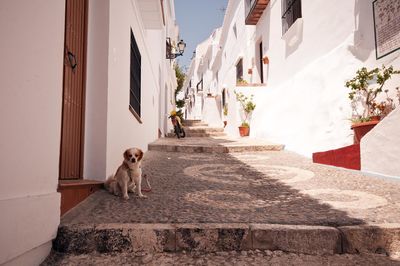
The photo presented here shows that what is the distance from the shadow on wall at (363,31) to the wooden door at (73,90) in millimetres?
4310

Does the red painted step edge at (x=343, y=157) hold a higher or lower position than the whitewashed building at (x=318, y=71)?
lower

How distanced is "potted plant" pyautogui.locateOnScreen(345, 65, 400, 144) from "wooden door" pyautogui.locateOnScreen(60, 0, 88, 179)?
406cm

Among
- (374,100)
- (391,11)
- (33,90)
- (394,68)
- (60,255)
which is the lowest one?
(60,255)

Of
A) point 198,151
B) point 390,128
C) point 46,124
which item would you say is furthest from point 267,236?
point 198,151

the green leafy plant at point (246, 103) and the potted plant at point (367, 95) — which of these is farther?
the green leafy plant at point (246, 103)

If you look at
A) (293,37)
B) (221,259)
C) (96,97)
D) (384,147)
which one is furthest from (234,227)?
(293,37)

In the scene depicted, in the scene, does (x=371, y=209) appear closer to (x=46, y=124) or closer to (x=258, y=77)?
(x=46, y=124)

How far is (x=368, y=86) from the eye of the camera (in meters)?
4.33

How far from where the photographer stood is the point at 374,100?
4215mm

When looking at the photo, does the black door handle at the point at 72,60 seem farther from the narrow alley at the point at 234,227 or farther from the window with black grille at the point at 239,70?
the window with black grille at the point at 239,70

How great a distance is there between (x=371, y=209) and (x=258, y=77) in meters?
8.86

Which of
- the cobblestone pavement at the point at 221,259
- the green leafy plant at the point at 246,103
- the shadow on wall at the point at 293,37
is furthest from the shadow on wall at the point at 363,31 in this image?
the green leafy plant at the point at 246,103

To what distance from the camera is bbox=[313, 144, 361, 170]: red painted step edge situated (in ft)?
14.2

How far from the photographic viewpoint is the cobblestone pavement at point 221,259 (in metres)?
1.82
